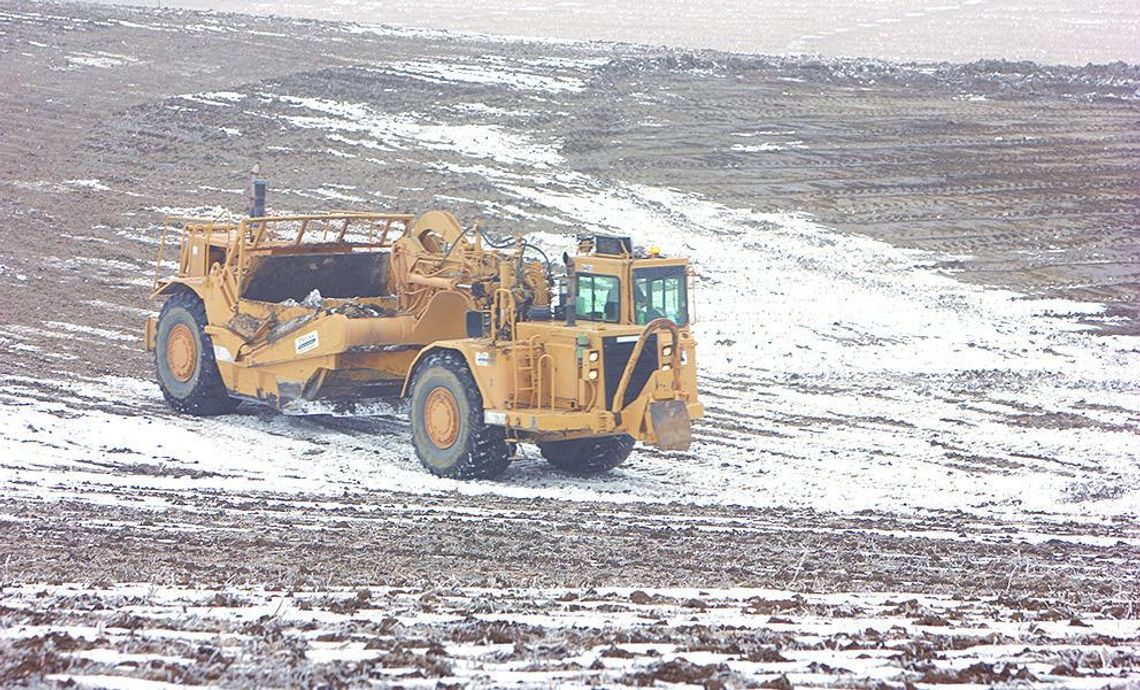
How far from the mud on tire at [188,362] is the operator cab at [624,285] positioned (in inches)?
166

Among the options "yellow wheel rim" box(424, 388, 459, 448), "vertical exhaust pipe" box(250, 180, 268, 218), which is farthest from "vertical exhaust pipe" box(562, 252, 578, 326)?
"vertical exhaust pipe" box(250, 180, 268, 218)

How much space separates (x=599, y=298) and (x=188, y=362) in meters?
4.69

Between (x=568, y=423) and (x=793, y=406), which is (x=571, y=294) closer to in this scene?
(x=568, y=423)

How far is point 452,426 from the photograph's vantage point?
13430 millimetres

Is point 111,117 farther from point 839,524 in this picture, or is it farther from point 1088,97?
point 839,524

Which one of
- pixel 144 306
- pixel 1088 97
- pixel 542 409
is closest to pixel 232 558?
pixel 542 409

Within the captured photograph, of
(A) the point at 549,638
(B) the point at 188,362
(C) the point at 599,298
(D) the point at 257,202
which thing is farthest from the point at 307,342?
(A) the point at 549,638

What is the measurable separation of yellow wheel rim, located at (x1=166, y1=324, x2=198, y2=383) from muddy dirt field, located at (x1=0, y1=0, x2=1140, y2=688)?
20.7 inches

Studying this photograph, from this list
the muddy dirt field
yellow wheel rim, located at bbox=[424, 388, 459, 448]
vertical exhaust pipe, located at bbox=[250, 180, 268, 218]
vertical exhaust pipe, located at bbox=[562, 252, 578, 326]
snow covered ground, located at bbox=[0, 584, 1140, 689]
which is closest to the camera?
snow covered ground, located at bbox=[0, 584, 1140, 689]

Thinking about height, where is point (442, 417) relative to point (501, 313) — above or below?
below

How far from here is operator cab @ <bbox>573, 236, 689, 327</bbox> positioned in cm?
1327

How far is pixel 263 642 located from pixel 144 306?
47.3 ft

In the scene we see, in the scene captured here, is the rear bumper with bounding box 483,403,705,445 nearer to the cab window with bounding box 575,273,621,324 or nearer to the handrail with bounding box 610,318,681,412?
the handrail with bounding box 610,318,681,412

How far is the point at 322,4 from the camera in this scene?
57.7 m
